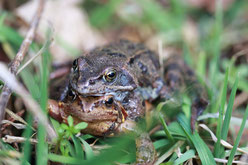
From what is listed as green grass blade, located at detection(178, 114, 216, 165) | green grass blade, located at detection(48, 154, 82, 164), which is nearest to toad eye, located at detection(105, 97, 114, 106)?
green grass blade, located at detection(48, 154, 82, 164)

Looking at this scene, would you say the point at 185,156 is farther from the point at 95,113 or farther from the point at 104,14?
the point at 104,14

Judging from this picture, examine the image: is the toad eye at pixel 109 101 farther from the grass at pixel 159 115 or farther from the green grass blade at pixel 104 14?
the green grass blade at pixel 104 14

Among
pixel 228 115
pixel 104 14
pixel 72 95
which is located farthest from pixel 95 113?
pixel 104 14

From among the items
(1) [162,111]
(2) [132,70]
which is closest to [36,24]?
(2) [132,70]

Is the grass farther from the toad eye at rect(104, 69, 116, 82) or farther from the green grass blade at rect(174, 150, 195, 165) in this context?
the toad eye at rect(104, 69, 116, 82)

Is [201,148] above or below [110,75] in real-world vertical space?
below

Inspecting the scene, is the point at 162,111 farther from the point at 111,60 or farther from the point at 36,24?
the point at 36,24
